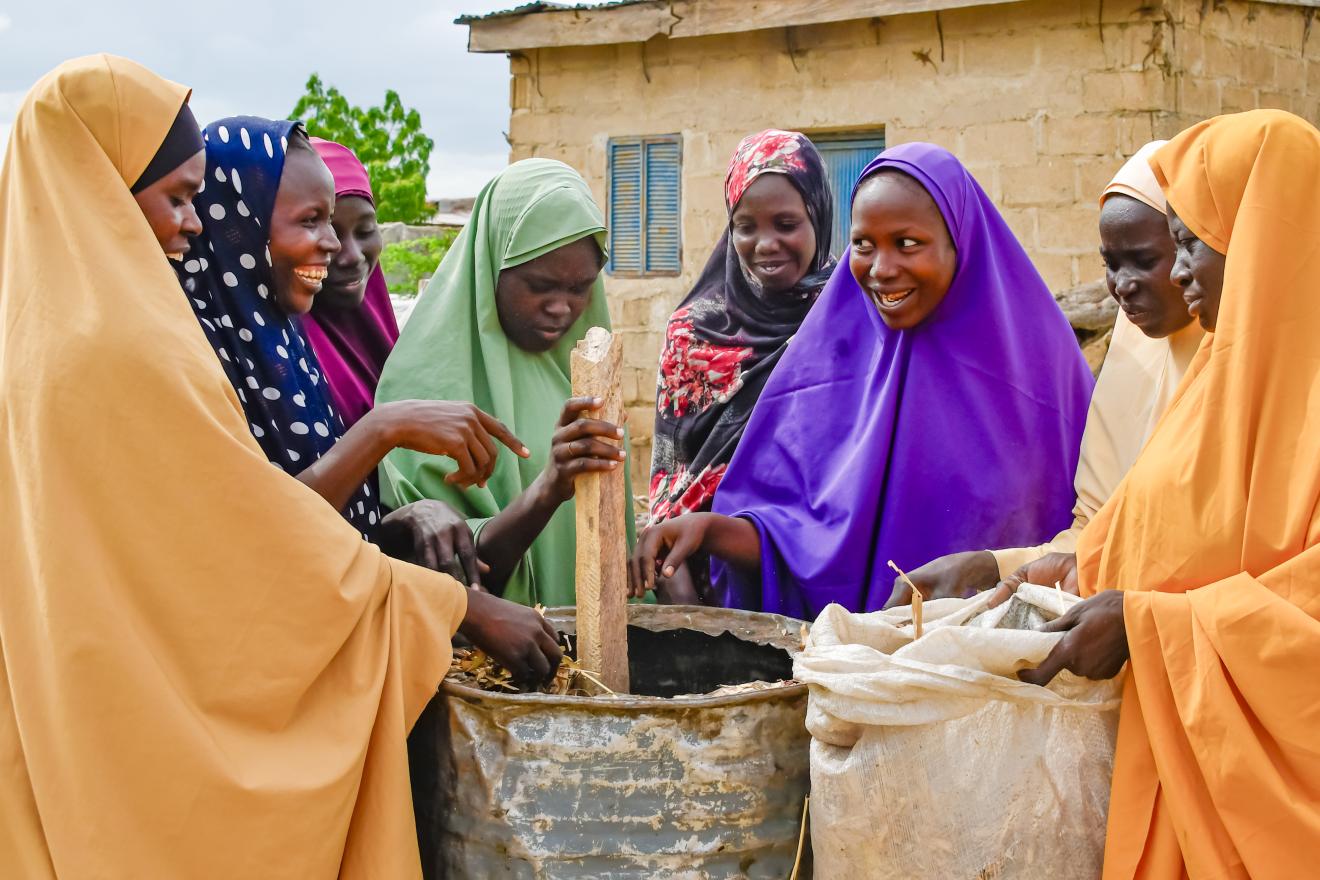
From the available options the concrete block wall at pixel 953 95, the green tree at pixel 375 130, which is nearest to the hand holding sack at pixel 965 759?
the concrete block wall at pixel 953 95

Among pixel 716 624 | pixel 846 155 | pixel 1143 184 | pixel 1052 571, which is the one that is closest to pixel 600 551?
pixel 716 624

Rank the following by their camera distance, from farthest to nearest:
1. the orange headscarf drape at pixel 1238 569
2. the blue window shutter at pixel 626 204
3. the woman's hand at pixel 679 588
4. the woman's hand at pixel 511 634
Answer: the blue window shutter at pixel 626 204 → the woman's hand at pixel 679 588 → the woman's hand at pixel 511 634 → the orange headscarf drape at pixel 1238 569

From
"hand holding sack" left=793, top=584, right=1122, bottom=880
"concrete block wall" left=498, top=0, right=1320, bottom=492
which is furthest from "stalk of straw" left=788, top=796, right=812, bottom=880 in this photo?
"concrete block wall" left=498, top=0, right=1320, bottom=492

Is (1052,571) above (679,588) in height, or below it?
above

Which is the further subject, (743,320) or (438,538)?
(743,320)

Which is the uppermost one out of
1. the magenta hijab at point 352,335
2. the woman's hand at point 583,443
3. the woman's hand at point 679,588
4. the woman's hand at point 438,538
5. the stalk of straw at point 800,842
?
the magenta hijab at point 352,335

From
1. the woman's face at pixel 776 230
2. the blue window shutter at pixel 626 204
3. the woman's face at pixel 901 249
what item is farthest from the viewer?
the blue window shutter at pixel 626 204

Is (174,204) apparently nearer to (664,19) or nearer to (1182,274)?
(1182,274)

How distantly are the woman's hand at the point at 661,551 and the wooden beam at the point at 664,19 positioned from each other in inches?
244

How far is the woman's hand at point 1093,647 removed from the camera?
2289 millimetres

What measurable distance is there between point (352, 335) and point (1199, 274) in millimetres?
2186

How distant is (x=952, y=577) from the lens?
3002 mm

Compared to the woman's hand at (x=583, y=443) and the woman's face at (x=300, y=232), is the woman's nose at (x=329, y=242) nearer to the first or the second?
the woman's face at (x=300, y=232)

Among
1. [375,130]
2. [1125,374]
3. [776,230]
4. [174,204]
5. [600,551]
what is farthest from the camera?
[375,130]
